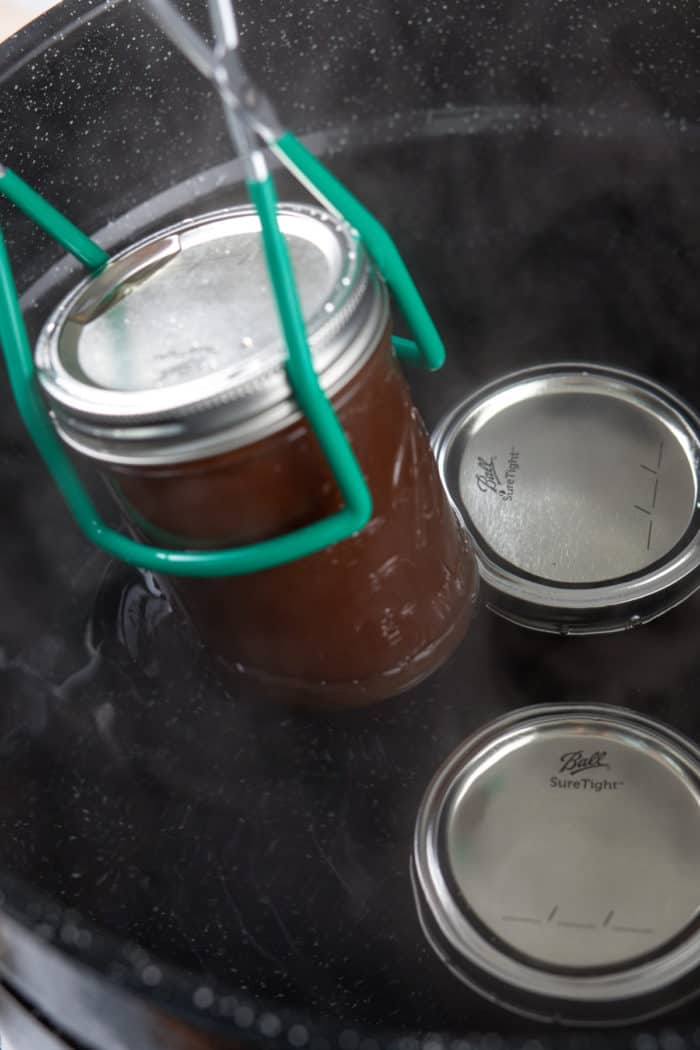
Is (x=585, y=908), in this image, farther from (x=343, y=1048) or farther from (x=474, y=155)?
(x=474, y=155)

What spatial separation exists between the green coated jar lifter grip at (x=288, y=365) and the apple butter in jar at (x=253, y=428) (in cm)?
1

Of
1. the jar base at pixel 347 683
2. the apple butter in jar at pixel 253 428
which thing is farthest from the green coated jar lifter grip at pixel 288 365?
the jar base at pixel 347 683

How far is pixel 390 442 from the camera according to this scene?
0.57 metres

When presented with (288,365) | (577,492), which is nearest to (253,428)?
(288,365)

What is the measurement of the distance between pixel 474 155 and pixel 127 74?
280 mm

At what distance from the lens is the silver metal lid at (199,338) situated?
1.57ft

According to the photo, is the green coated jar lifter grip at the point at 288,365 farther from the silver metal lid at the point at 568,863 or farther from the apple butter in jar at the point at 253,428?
the silver metal lid at the point at 568,863

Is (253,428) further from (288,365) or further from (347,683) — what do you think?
(347,683)

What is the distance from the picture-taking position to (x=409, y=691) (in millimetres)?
745

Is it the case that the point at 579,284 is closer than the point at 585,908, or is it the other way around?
the point at 585,908

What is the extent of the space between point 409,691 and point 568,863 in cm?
17

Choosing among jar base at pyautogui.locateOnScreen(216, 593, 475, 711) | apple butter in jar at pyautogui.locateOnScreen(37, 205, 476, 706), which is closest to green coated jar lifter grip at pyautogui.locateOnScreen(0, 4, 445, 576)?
apple butter in jar at pyautogui.locateOnScreen(37, 205, 476, 706)

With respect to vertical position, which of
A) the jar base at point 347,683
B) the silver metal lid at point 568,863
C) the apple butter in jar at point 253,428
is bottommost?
the silver metal lid at point 568,863

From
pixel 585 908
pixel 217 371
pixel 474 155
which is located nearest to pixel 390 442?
pixel 217 371
